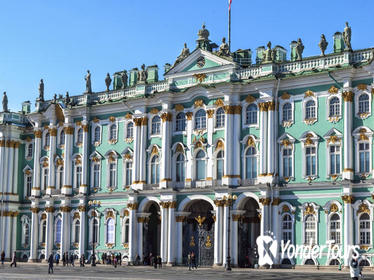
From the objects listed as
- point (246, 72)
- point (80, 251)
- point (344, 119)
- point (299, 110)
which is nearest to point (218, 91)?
point (246, 72)

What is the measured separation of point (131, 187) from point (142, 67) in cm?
1158

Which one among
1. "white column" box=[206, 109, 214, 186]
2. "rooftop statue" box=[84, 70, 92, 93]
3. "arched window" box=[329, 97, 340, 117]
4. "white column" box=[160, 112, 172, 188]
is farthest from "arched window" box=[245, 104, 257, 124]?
"rooftop statue" box=[84, 70, 92, 93]

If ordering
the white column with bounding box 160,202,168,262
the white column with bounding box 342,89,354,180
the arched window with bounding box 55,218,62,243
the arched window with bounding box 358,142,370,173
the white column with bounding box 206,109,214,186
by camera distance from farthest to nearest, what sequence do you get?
the arched window with bounding box 55,218,62,243 → the white column with bounding box 160,202,168,262 → the white column with bounding box 206,109,214,186 → the white column with bounding box 342,89,354,180 → the arched window with bounding box 358,142,370,173

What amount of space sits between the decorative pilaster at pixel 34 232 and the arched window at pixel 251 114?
26.4 m

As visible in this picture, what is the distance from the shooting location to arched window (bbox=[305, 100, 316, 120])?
62.0 metres

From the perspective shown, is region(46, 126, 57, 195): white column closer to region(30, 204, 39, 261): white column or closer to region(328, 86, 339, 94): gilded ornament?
region(30, 204, 39, 261): white column

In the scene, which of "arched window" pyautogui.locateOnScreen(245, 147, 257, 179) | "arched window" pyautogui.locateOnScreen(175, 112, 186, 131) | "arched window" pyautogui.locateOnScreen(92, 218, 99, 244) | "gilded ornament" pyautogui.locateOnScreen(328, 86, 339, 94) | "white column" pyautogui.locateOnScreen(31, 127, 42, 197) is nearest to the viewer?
"gilded ornament" pyautogui.locateOnScreen(328, 86, 339, 94)

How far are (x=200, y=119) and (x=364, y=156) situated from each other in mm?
15765

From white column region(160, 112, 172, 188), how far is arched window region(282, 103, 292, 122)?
11261mm

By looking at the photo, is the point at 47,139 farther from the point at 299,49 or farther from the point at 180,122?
the point at 299,49

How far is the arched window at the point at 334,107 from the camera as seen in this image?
60.6m

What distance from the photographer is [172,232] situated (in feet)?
223

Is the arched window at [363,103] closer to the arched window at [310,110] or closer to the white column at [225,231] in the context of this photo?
the arched window at [310,110]

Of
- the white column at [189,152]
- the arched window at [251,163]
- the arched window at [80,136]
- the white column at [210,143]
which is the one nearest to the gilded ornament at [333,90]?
the arched window at [251,163]
